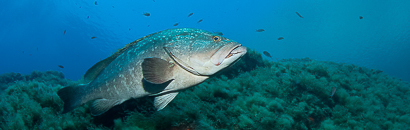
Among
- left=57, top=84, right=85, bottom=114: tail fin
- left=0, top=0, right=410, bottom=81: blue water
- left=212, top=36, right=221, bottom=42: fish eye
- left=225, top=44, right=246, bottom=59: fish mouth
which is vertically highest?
left=0, top=0, right=410, bottom=81: blue water

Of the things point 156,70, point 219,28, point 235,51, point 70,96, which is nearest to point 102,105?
point 70,96

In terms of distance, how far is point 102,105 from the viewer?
7.25ft

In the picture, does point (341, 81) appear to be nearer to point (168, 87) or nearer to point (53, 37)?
point (168, 87)

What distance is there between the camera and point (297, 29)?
122500mm

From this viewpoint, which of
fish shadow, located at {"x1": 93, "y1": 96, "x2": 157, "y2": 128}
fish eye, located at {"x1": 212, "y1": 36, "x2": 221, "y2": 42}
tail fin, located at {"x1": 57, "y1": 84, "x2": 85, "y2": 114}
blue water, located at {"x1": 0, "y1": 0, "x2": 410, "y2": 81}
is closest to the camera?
fish eye, located at {"x1": 212, "y1": 36, "x2": 221, "y2": 42}

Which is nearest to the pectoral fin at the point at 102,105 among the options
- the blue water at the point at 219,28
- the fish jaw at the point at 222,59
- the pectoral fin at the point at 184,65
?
the pectoral fin at the point at 184,65

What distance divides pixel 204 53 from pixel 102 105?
5.38ft

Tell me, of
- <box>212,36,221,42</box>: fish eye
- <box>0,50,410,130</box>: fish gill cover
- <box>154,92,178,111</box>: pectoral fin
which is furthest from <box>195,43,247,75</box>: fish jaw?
<box>0,50,410,130</box>: fish gill cover

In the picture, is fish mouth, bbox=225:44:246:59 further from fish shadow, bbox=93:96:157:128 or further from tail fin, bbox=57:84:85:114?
tail fin, bbox=57:84:85:114

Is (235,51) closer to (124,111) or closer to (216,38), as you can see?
(216,38)

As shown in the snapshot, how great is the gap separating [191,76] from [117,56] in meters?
1.35

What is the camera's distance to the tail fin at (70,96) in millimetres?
2305

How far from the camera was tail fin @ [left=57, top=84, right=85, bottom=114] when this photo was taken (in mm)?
2305

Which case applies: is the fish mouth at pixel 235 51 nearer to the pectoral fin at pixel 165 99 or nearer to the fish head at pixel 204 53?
the fish head at pixel 204 53
